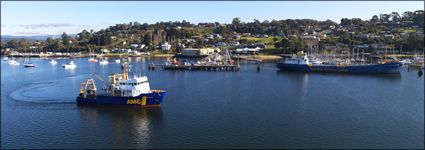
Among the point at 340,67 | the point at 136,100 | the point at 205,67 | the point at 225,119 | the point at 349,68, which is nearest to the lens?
the point at 225,119

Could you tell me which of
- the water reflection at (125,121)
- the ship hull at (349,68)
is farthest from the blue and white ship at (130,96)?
the ship hull at (349,68)

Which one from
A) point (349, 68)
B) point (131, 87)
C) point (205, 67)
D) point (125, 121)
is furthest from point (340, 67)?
point (125, 121)

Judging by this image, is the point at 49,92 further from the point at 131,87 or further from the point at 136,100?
the point at 136,100

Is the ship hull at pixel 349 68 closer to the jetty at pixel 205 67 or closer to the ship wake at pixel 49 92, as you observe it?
the jetty at pixel 205 67

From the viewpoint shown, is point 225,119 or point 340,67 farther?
point 340,67

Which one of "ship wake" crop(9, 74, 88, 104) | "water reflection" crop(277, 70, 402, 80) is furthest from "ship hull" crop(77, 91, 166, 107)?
"water reflection" crop(277, 70, 402, 80)

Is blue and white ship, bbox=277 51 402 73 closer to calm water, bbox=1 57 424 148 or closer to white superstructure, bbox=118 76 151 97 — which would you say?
calm water, bbox=1 57 424 148
